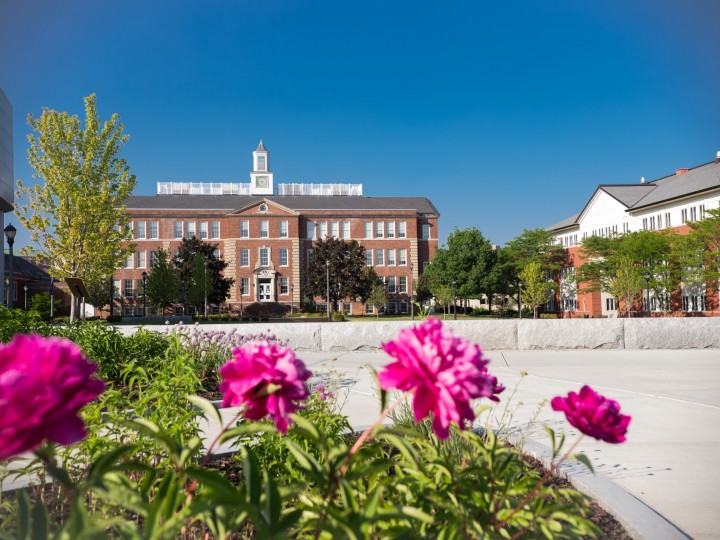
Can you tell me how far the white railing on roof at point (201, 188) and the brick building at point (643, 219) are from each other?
45712mm

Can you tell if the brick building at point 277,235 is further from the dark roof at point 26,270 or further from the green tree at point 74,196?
the green tree at point 74,196

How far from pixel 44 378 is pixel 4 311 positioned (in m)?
8.54

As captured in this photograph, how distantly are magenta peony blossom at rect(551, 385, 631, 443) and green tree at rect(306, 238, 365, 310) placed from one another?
56034 mm

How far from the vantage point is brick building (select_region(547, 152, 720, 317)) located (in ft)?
146

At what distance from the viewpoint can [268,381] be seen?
1.57 m

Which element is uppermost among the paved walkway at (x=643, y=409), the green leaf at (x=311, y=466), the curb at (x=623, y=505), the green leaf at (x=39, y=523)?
the green leaf at (x=39, y=523)

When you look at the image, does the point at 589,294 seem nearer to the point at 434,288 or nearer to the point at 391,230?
the point at 434,288

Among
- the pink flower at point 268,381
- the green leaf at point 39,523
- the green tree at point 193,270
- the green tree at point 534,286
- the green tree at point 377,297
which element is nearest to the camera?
the green leaf at point 39,523

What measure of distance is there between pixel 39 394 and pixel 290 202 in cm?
7298

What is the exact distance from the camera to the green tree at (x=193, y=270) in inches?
2154

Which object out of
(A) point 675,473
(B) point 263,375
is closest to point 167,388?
(B) point 263,375

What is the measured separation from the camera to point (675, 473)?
4.30 m

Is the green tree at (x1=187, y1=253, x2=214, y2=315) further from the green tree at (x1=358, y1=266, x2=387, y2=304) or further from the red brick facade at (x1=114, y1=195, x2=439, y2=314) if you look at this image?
the green tree at (x1=358, y1=266, x2=387, y2=304)

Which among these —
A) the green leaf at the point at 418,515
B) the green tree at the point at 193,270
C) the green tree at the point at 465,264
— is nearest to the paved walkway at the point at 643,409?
the green leaf at the point at 418,515
